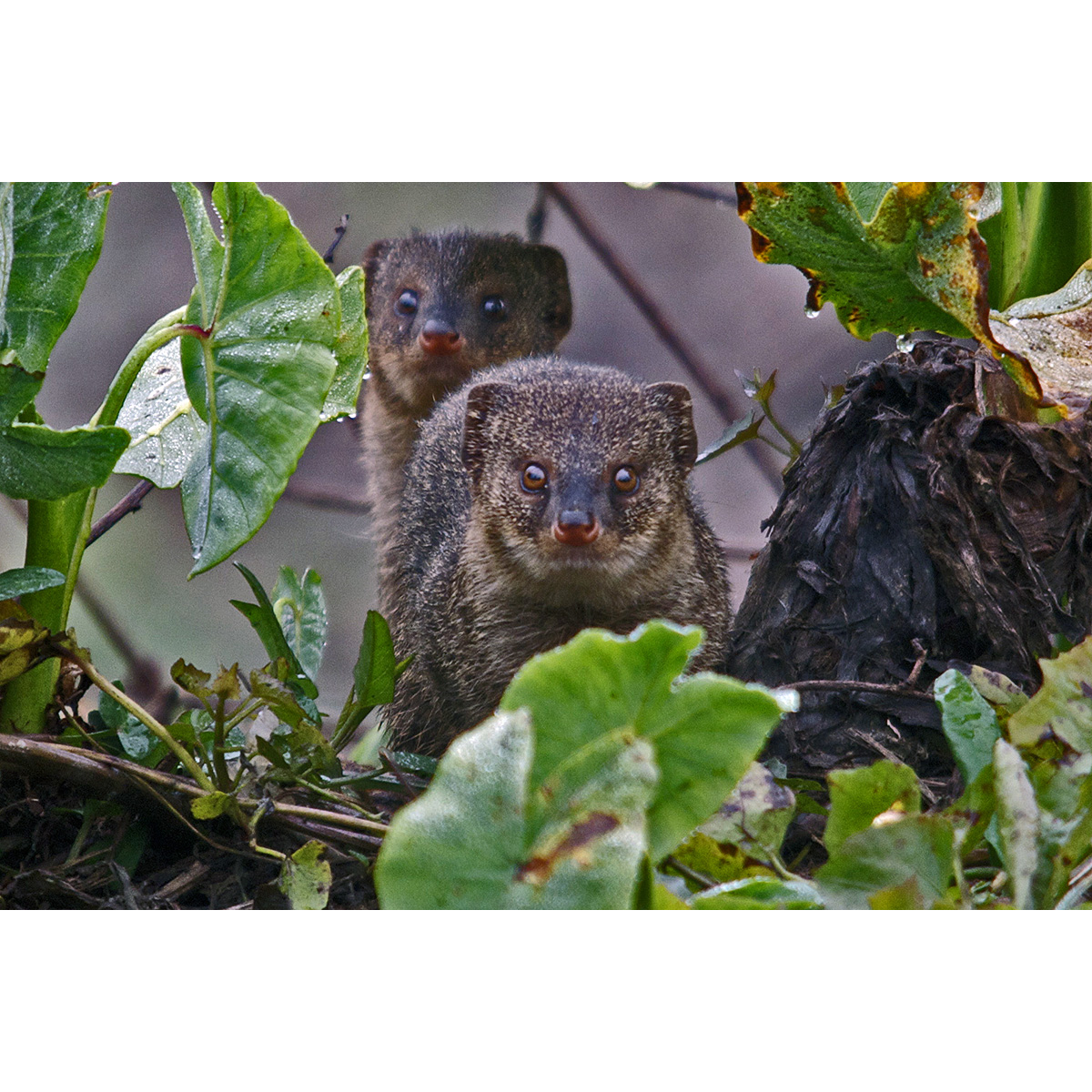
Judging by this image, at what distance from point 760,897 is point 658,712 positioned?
6.1 inches

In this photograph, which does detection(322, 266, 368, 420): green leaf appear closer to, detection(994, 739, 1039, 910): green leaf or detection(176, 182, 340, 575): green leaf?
detection(176, 182, 340, 575): green leaf

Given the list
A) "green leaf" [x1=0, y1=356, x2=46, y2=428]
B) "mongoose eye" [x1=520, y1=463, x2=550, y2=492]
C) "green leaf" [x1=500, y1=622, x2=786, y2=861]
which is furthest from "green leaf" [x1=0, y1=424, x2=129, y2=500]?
"mongoose eye" [x1=520, y1=463, x2=550, y2=492]

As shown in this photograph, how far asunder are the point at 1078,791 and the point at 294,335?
2.29ft

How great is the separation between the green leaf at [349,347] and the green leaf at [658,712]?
629 millimetres

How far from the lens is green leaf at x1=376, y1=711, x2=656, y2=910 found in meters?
0.67

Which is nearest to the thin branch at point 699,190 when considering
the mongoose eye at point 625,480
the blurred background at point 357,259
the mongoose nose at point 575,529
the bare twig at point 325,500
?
the blurred background at point 357,259

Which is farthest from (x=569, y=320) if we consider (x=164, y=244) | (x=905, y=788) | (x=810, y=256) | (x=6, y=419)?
(x=905, y=788)

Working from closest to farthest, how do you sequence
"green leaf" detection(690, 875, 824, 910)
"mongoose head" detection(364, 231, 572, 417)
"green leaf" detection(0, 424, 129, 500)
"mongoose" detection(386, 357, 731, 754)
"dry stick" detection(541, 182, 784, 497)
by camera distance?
1. "green leaf" detection(690, 875, 824, 910)
2. "green leaf" detection(0, 424, 129, 500)
3. "mongoose" detection(386, 357, 731, 754)
4. "dry stick" detection(541, 182, 784, 497)
5. "mongoose head" detection(364, 231, 572, 417)

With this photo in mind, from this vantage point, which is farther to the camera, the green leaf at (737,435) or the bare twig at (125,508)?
the green leaf at (737,435)

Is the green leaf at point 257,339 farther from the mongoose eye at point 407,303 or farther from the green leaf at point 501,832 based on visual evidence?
the mongoose eye at point 407,303

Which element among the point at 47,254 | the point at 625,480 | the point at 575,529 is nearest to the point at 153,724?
the point at 47,254

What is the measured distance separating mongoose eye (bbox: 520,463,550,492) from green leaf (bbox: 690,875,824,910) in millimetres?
777

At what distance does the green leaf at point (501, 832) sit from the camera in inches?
26.3

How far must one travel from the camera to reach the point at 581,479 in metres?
1.47
